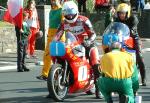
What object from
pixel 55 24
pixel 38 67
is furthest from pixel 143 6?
pixel 55 24

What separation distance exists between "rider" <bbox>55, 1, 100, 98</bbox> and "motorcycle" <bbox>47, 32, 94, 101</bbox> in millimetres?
146

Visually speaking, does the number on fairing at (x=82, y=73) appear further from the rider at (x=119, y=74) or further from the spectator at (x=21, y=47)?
the spectator at (x=21, y=47)

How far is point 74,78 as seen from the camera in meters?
10.9

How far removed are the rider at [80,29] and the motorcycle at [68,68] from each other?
15 cm

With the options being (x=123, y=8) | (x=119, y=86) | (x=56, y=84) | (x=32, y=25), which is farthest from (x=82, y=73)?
(x=32, y=25)

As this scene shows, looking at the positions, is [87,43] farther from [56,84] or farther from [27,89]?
[27,89]

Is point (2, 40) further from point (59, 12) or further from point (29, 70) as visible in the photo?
point (59, 12)

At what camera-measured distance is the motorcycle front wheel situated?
10.6 meters

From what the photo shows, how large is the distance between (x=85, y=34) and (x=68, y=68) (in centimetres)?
74

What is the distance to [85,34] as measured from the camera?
1122cm

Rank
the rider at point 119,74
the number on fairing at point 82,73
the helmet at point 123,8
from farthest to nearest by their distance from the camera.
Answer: the number on fairing at point 82,73 → the helmet at point 123,8 → the rider at point 119,74

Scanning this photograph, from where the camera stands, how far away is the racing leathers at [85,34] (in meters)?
11.0

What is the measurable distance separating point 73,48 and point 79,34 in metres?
0.45

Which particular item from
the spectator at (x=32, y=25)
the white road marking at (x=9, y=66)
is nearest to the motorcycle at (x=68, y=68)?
the white road marking at (x=9, y=66)
